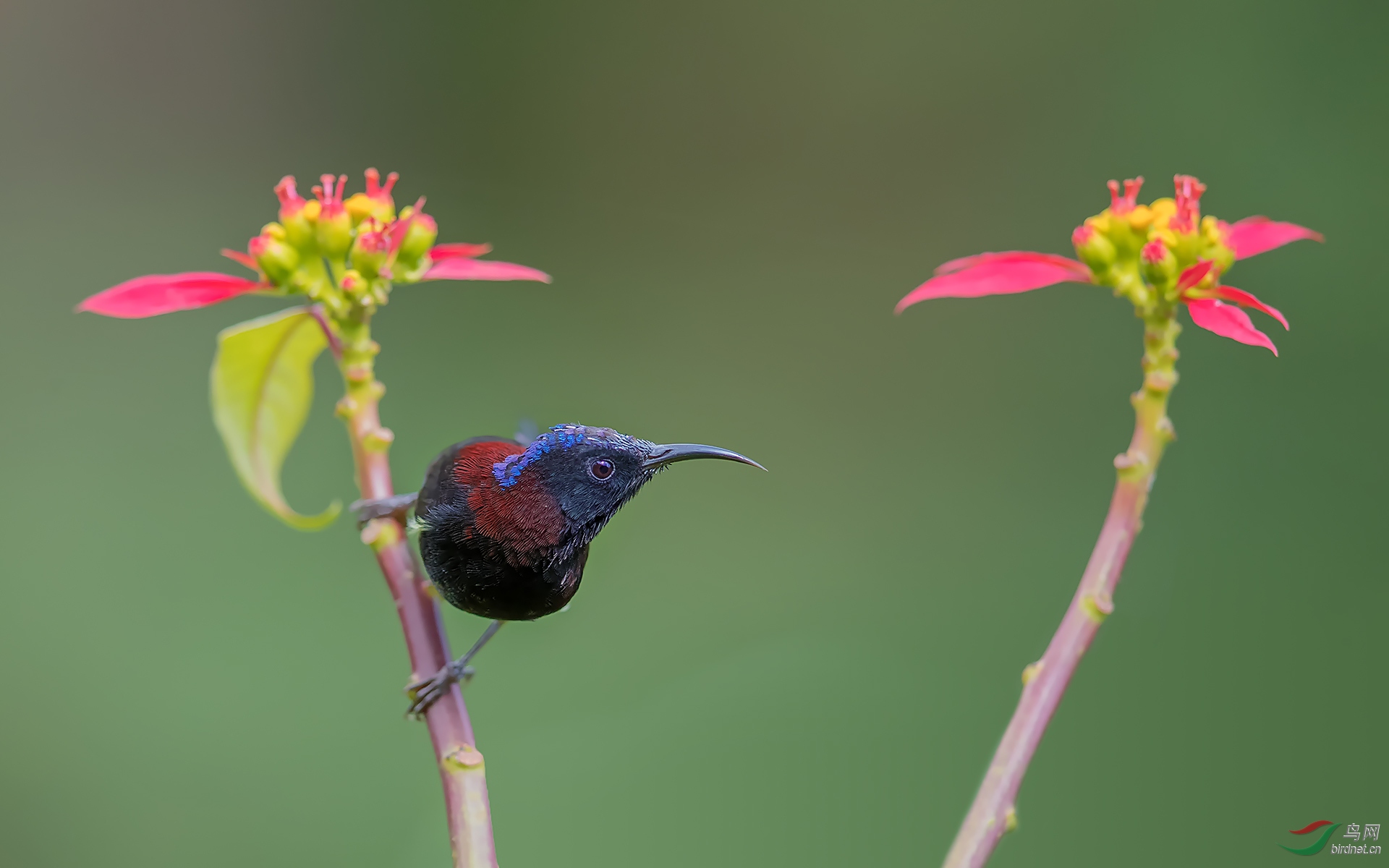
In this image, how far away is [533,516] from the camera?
57 cm

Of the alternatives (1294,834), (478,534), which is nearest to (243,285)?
(478,534)

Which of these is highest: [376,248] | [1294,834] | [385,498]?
[376,248]

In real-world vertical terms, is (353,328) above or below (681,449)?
above

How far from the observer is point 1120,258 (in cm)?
58

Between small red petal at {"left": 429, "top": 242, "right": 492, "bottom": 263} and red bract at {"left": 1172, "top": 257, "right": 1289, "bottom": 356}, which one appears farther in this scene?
small red petal at {"left": 429, "top": 242, "right": 492, "bottom": 263}

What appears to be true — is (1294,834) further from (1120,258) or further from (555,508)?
(555,508)

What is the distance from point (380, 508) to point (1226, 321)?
1.47 feet

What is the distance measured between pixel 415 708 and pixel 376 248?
242mm

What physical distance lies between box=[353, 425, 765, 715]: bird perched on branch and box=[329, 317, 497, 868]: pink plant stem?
0.06 ft

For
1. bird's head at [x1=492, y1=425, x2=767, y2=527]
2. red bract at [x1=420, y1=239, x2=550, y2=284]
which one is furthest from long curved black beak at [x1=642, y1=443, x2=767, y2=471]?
red bract at [x1=420, y1=239, x2=550, y2=284]

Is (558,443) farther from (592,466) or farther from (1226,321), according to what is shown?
(1226,321)

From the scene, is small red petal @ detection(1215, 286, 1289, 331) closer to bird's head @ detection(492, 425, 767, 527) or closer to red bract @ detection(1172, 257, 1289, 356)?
red bract @ detection(1172, 257, 1289, 356)

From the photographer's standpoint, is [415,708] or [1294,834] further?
[1294,834]

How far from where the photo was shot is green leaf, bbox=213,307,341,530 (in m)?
0.53
